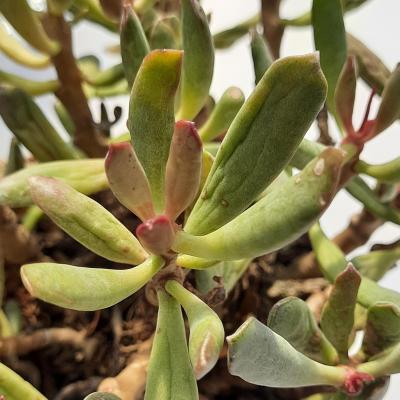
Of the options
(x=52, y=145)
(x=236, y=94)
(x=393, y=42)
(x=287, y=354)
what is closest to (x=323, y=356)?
(x=287, y=354)

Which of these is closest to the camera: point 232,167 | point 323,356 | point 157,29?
point 232,167

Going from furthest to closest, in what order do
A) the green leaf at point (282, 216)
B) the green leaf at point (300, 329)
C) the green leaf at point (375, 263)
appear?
the green leaf at point (375, 263), the green leaf at point (300, 329), the green leaf at point (282, 216)

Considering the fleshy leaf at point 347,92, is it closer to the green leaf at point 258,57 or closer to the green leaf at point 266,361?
the green leaf at point 258,57

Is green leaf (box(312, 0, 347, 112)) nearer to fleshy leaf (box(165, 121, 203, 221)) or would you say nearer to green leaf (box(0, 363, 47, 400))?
fleshy leaf (box(165, 121, 203, 221))

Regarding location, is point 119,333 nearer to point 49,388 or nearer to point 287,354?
point 49,388

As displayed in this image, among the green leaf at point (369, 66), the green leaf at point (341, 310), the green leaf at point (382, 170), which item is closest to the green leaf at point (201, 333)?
the green leaf at point (341, 310)

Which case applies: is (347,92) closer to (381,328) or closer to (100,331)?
(381,328)
